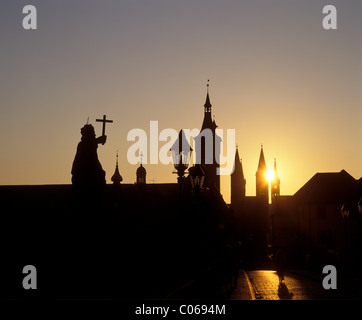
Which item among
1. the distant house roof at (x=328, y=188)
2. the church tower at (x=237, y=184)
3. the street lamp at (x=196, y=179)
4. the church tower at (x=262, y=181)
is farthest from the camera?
the church tower at (x=262, y=181)

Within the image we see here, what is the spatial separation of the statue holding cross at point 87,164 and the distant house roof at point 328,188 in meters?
65.7

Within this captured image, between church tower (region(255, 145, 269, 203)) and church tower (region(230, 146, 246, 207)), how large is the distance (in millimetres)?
3856

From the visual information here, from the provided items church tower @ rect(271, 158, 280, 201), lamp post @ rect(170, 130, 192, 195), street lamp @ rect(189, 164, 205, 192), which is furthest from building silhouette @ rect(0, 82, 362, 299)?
church tower @ rect(271, 158, 280, 201)

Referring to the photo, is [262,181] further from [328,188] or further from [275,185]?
[328,188]

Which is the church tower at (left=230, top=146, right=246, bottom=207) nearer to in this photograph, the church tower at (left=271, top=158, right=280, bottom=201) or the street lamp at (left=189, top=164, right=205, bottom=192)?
the church tower at (left=271, top=158, right=280, bottom=201)

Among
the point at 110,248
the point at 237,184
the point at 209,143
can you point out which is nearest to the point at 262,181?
the point at 237,184

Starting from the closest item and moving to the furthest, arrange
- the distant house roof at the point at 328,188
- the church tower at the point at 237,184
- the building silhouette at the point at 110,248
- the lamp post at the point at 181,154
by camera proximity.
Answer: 1. the building silhouette at the point at 110,248
2. the lamp post at the point at 181,154
3. the distant house roof at the point at 328,188
4. the church tower at the point at 237,184

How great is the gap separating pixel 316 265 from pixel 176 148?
25262 millimetres

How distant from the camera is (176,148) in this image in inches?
842

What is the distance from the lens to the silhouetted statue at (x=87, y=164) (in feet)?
65.9

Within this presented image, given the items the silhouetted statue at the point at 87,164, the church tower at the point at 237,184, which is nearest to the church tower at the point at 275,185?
the church tower at the point at 237,184

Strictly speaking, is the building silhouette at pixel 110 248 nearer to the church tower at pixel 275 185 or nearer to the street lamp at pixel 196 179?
the street lamp at pixel 196 179
